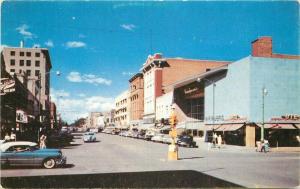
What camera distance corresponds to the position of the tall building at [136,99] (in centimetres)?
11244

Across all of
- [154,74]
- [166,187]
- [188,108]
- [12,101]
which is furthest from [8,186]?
[154,74]

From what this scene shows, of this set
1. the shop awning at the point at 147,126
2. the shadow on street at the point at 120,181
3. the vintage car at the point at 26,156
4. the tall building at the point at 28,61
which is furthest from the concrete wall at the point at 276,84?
the tall building at the point at 28,61

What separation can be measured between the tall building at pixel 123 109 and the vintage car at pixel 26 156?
366ft

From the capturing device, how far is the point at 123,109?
473ft

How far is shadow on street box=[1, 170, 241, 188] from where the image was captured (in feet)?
50.3

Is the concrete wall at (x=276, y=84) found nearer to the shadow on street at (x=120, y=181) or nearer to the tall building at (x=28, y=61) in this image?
the shadow on street at (x=120, y=181)

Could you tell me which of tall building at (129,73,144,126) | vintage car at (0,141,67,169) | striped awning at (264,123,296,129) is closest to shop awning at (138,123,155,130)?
tall building at (129,73,144,126)

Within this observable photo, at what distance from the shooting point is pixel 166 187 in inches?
587

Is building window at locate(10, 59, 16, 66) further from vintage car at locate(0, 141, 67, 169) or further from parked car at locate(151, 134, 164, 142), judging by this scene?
vintage car at locate(0, 141, 67, 169)

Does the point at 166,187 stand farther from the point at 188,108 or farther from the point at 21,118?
the point at 188,108

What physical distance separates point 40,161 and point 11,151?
1.60m

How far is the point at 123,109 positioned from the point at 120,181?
128066mm

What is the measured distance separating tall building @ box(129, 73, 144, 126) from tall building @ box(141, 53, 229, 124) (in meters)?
10.2

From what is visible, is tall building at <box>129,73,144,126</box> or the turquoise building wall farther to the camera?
tall building at <box>129,73,144,126</box>
